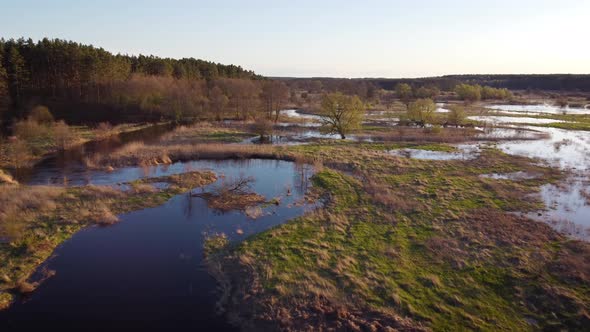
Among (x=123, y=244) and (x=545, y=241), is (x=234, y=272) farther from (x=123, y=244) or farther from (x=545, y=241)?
(x=545, y=241)

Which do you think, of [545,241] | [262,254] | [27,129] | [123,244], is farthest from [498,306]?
[27,129]

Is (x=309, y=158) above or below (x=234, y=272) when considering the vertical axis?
above

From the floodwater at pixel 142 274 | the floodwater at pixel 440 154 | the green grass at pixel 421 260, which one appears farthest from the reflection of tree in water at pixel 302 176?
the floodwater at pixel 440 154

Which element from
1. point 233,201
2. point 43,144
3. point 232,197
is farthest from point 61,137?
point 233,201

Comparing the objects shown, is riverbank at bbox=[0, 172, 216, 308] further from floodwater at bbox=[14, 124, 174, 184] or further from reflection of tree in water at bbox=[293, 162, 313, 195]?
reflection of tree in water at bbox=[293, 162, 313, 195]

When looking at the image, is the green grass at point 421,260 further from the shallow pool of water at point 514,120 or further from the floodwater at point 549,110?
the floodwater at point 549,110
